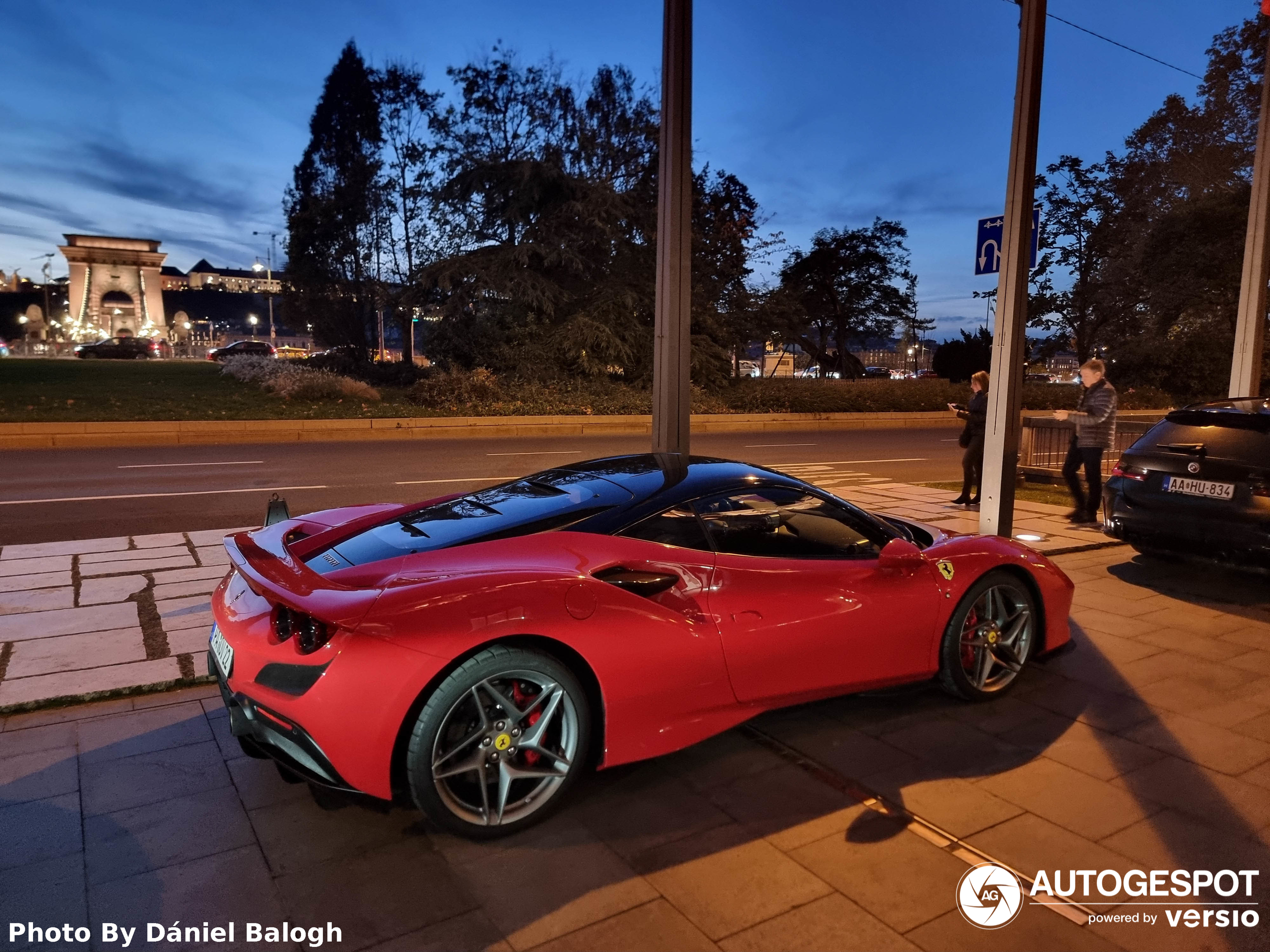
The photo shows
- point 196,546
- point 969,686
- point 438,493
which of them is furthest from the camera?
point 438,493

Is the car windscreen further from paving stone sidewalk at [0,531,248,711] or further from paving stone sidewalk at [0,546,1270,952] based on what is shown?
paving stone sidewalk at [0,531,248,711]

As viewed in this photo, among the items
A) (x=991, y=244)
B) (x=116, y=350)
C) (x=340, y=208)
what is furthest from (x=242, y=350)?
(x=991, y=244)

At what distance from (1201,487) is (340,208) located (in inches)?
1163

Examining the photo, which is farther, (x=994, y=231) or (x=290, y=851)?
(x=994, y=231)

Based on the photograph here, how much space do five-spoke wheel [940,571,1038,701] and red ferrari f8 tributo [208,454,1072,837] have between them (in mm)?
19

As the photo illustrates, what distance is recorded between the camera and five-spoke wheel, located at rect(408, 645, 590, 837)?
9.07 ft

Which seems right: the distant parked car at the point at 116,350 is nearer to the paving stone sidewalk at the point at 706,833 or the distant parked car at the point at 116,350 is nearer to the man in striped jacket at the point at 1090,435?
the man in striped jacket at the point at 1090,435

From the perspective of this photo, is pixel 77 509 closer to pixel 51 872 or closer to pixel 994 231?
pixel 51 872

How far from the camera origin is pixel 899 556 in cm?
371

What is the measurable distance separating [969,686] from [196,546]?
245 inches

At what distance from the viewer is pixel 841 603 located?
3602mm

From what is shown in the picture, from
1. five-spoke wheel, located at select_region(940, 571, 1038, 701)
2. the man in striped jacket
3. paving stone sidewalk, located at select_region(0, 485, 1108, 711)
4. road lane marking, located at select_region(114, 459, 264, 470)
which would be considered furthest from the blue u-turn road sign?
road lane marking, located at select_region(114, 459, 264, 470)

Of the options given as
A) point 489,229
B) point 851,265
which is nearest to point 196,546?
point 489,229

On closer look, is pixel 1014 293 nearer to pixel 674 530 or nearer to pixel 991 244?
pixel 991 244
